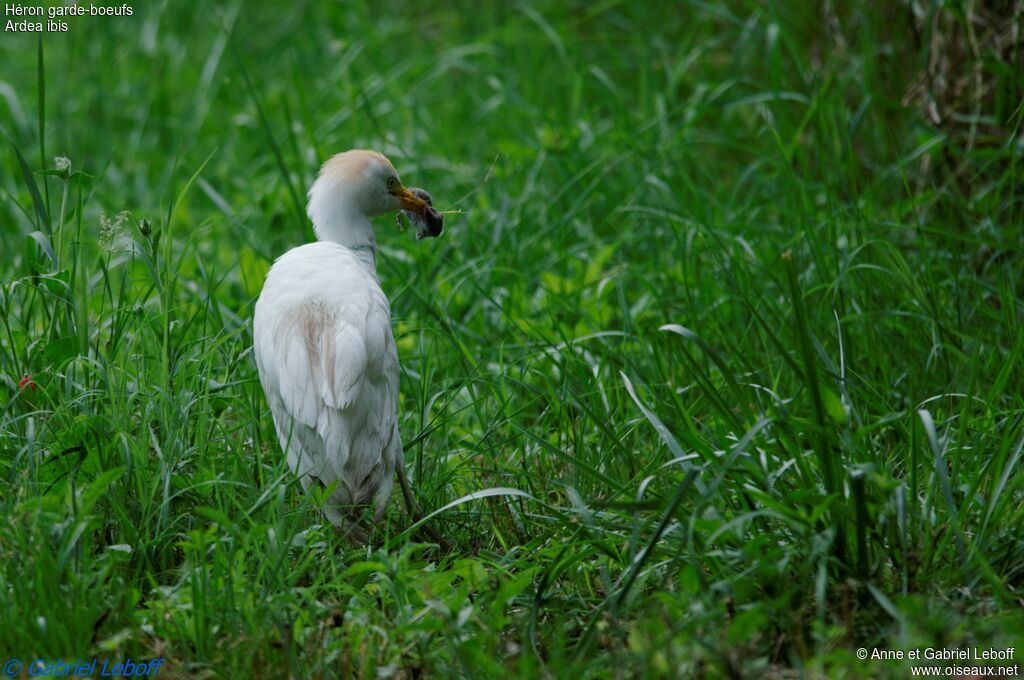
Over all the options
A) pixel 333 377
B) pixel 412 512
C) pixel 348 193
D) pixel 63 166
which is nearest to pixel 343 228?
pixel 348 193

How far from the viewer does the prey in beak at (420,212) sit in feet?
12.9

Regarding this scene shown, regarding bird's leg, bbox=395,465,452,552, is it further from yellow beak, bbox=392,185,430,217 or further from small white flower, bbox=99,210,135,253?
yellow beak, bbox=392,185,430,217

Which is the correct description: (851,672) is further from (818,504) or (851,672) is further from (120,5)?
(120,5)

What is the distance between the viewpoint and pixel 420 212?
3951 mm

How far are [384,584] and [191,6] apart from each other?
242 inches

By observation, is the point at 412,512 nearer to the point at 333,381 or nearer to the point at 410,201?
the point at 333,381

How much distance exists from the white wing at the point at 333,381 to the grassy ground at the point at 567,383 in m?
0.15

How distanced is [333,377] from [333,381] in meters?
0.01

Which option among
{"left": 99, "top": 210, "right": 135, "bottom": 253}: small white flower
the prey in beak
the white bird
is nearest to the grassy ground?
{"left": 99, "top": 210, "right": 135, "bottom": 253}: small white flower

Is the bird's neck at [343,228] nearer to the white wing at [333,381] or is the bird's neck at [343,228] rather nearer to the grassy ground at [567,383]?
the grassy ground at [567,383]

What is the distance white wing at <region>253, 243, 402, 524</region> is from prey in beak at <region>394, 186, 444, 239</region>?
0.64 m

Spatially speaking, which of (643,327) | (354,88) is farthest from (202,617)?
(354,88)

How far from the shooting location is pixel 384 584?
2672 millimetres

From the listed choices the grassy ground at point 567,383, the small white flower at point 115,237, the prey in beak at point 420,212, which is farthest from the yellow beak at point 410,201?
the small white flower at point 115,237
